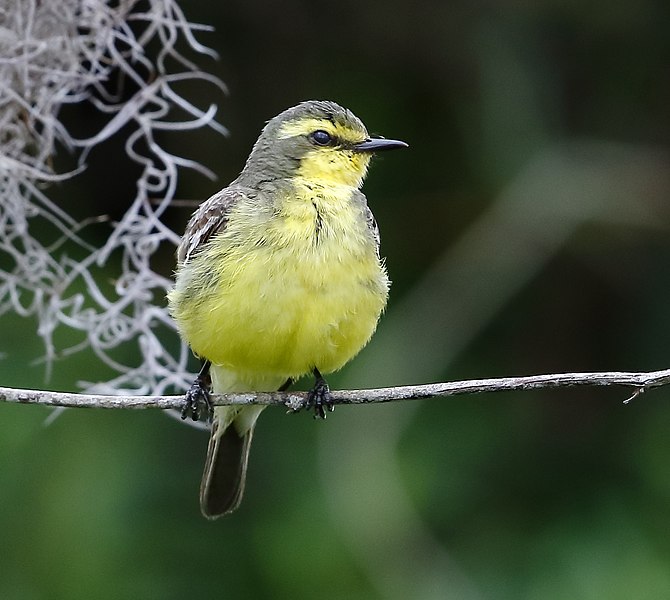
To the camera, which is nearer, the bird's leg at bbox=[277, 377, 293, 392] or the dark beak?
the dark beak

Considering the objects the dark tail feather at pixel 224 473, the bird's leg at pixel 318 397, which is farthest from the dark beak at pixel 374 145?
the dark tail feather at pixel 224 473

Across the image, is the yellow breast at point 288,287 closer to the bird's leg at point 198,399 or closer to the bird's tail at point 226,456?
the bird's leg at point 198,399

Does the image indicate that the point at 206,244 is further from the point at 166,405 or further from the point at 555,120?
the point at 555,120

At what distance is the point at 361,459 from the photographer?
4.63 m

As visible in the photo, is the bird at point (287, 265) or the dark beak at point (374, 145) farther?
the dark beak at point (374, 145)

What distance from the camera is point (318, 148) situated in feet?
11.3

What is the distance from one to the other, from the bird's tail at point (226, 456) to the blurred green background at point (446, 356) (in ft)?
2.70

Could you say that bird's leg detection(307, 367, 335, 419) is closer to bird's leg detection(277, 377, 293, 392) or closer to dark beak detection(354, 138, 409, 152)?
bird's leg detection(277, 377, 293, 392)

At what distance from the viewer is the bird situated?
3.15 m

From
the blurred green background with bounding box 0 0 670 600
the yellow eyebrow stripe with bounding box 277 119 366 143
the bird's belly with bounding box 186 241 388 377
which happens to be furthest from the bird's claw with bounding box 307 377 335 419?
the blurred green background with bounding box 0 0 670 600

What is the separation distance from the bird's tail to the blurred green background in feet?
2.70

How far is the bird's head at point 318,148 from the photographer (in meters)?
3.38

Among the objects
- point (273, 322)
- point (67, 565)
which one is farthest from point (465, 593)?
point (273, 322)

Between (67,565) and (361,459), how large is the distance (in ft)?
3.69
